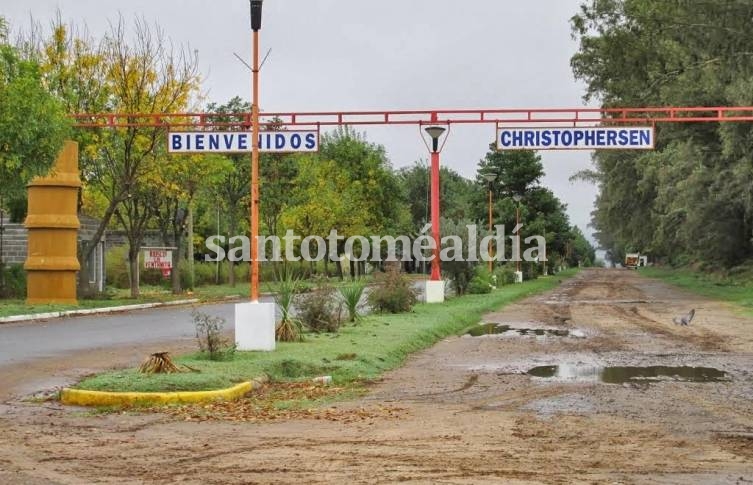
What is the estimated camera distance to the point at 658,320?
2666 cm

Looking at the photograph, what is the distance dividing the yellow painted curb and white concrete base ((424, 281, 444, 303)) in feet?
66.1

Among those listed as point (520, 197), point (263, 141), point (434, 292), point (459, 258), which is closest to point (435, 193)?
point (434, 292)

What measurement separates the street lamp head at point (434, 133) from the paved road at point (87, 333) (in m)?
7.94

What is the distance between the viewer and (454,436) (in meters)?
8.84

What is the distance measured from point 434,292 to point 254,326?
54.0 feet

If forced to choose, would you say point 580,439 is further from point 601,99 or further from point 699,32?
point 601,99

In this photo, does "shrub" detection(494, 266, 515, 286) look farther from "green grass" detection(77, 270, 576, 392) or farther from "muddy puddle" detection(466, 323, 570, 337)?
"green grass" detection(77, 270, 576, 392)

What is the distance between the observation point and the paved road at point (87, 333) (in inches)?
659

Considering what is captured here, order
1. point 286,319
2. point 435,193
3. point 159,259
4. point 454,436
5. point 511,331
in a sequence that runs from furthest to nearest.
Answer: point 159,259 → point 435,193 → point 511,331 → point 286,319 → point 454,436

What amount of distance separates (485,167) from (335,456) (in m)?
61.9

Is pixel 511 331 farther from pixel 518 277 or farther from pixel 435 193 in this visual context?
pixel 518 277

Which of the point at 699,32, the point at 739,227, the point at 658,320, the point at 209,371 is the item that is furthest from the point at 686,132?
the point at 209,371

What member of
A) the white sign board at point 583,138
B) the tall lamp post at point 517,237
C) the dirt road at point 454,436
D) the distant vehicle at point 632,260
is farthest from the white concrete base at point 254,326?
the distant vehicle at point 632,260

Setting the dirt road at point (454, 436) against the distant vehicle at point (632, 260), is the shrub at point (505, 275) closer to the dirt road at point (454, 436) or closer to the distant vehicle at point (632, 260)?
the dirt road at point (454, 436)
